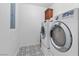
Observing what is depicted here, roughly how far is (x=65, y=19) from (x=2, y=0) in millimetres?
501

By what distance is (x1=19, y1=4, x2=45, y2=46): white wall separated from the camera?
295cm

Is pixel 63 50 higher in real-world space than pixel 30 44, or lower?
higher

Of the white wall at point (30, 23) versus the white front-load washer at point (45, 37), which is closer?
the white front-load washer at point (45, 37)

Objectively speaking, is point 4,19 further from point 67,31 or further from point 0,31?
point 67,31

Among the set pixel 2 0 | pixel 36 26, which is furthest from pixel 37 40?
pixel 2 0

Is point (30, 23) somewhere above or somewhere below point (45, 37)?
above

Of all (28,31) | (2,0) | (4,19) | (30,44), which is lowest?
(30,44)

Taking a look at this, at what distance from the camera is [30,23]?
303 centimetres

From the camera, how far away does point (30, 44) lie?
9.77 ft

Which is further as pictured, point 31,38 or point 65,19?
point 31,38

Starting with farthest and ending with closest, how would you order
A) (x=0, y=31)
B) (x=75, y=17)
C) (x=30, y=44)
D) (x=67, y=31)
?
(x=30, y=44) < (x=0, y=31) < (x=67, y=31) < (x=75, y=17)

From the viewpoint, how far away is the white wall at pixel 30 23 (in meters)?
2.95

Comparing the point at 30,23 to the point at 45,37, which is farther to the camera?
the point at 30,23

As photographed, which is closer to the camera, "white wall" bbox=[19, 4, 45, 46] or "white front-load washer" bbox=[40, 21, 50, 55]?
"white front-load washer" bbox=[40, 21, 50, 55]
